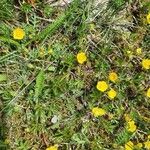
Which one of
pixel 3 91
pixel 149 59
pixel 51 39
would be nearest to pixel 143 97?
pixel 149 59

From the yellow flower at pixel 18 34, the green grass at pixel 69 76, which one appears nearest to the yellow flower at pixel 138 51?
the green grass at pixel 69 76

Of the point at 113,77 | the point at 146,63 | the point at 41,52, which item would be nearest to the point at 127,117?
the point at 113,77

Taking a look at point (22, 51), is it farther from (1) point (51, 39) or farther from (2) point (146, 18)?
(2) point (146, 18)

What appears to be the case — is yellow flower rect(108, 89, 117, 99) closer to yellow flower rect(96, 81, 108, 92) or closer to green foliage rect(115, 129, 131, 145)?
yellow flower rect(96, 81, 108, 92)

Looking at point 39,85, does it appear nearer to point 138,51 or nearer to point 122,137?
point 122,137

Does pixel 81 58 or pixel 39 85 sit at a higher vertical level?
pixel 81 58

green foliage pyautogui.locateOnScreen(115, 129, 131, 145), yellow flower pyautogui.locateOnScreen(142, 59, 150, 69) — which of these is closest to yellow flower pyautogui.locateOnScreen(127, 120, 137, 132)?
green foliage pyautogui.locateOnScreen(115, 129, 131, 145)
